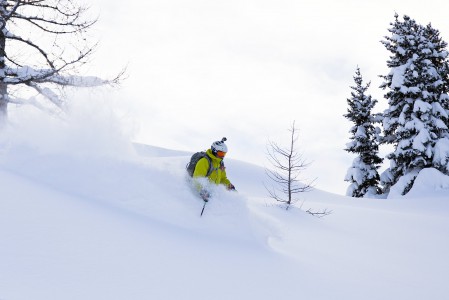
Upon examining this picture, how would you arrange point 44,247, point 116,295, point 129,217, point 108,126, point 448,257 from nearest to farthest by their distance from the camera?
point 116,295 → point 44,247 → point 129,217 → point 108,126 → point 448,257

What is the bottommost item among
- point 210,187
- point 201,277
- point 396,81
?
point 201,277

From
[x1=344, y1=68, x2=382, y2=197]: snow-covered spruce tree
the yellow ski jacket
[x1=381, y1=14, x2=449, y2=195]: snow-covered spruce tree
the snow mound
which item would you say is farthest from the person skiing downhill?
[x1=344, y1=68, x2=382, y2=197]: snow-covered spruce tree

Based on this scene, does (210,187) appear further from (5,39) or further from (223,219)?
(5,39)

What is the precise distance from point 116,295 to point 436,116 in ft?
66.7

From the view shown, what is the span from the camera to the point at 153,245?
4160 millimetres

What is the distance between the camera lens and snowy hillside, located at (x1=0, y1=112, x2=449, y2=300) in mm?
3186

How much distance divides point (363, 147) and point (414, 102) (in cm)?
465

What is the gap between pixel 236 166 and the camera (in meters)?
19.2

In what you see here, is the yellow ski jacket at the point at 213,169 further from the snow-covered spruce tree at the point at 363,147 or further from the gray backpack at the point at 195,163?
the snow-covered spruce tree at the point at 363,147

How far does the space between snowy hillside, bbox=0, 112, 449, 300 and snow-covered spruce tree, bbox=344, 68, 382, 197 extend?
1495cm

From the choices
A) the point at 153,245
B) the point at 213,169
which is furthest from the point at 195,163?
the point at 153,245

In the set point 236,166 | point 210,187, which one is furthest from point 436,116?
point 210,187

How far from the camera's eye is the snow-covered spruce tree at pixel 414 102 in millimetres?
18672

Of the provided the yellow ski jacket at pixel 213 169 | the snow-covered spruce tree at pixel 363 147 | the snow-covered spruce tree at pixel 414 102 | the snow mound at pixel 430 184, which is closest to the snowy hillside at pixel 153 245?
the yellow ski jacket at pixel 213 169
